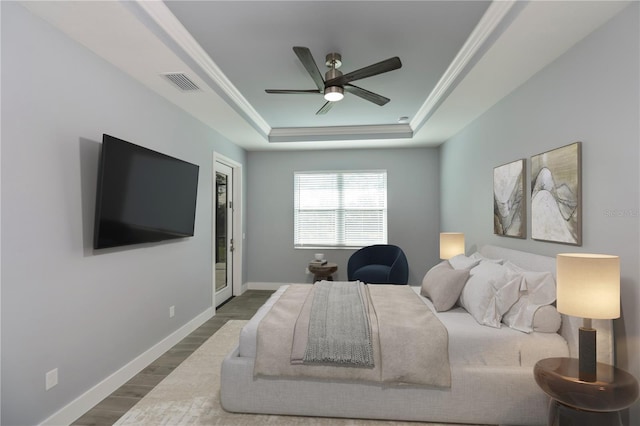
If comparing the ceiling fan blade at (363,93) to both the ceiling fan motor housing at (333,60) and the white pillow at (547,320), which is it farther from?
the white pillow at (547,320)

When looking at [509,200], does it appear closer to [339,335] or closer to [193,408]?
[339,335]

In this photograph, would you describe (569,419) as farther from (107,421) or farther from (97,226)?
(97,226)

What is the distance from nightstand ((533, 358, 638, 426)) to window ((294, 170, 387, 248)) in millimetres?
4108

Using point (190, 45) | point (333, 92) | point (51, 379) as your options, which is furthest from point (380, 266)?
point (51, 379)

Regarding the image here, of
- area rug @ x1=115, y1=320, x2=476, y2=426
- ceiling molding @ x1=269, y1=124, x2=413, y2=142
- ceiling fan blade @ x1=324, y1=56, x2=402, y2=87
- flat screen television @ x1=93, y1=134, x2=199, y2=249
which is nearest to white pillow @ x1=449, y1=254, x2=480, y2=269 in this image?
area rug @ x1=115, y1=320, x2=476, y2=426

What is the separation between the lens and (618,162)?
1960 mm

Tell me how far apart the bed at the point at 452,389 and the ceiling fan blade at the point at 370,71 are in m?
1.93

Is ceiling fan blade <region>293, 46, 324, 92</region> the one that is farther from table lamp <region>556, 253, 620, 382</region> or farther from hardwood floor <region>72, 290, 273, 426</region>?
hardwood floor <region>72, 290, 273, 426</region>

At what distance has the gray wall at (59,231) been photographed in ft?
6.04

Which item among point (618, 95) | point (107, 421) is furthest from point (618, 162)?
point (107, 421)

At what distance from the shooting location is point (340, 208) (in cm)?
595

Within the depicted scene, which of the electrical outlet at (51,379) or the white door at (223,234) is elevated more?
the white door at (223,234)

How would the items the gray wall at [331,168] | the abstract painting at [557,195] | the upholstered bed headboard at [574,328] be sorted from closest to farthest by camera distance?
the upholstered bed headboard at [574,328], the abstract painting at [557,195], the gray wall at [331,168]

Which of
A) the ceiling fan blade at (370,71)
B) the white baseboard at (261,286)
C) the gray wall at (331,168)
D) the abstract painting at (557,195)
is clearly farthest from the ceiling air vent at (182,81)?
the white baseboard at (261,286)
